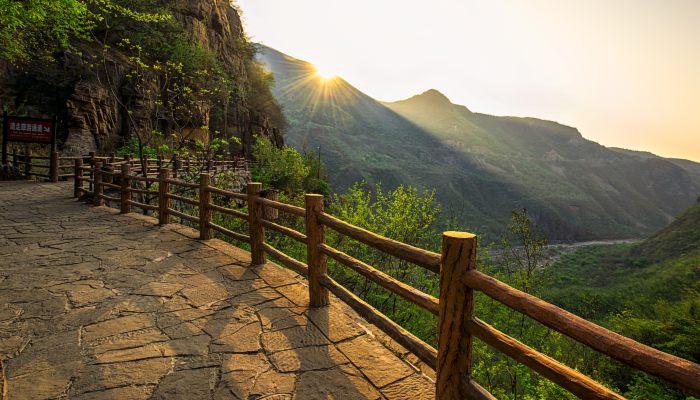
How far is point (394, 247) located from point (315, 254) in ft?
3.92

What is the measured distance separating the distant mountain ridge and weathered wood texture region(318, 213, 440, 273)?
8861 cm

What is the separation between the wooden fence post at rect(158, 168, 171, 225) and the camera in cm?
708

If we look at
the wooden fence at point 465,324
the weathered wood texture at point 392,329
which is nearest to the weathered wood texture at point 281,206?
the wooden fence at point 465,324

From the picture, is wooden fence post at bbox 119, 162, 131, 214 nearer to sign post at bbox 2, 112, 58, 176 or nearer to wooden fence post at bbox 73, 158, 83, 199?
wooden fence post at bbox 73, 158, 83, 199

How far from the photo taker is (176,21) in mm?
23500

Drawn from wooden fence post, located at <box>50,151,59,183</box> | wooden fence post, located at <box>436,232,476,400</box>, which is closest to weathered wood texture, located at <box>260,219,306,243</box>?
wooden fence post, located at <box>436,232,476,400</box>

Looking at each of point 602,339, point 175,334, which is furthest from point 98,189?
point 602,339

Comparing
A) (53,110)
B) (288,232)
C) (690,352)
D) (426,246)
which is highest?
(53,110)

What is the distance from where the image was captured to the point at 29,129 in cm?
1254

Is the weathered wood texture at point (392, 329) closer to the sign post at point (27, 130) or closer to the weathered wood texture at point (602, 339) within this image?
the weathered wood texture at point (602, 339)

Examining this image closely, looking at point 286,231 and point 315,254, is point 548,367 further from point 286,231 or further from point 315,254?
point 286,231

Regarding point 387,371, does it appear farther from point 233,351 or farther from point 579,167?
point 579,167

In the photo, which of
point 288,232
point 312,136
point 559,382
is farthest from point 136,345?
point 312,136

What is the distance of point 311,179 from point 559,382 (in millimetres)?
30350
